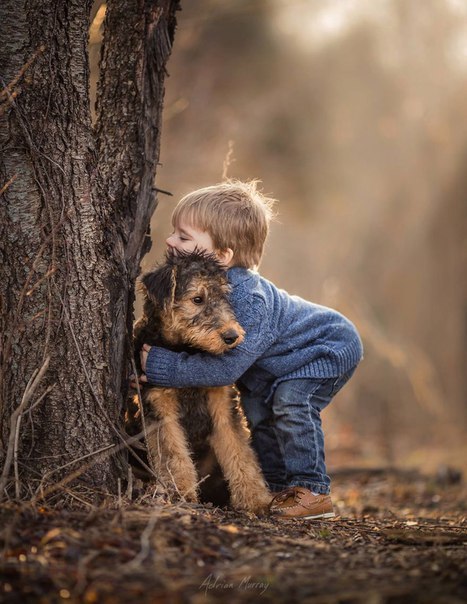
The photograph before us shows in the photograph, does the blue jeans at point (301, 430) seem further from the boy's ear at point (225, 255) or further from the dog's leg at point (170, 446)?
the boy's ear at point (225, 255)

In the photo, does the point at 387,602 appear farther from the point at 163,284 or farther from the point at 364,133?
the point at 364,133

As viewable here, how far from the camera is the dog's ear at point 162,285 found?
4.71m

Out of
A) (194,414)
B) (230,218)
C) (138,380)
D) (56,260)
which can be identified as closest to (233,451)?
(194,414)

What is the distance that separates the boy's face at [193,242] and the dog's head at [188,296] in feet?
0.44

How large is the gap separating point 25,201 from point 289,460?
2613 mm

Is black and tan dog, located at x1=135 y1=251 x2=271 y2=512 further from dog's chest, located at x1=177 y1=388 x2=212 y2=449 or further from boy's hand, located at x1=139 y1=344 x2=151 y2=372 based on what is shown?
boy's hand, located at x1=139 y1=344 x2=151 y2=372

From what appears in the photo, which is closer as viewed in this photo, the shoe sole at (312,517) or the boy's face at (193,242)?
the shoe sole at (312,517)

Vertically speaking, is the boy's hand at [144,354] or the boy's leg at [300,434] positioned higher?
the boy's hand at [144,354]

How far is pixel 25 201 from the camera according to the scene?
12.7 ft

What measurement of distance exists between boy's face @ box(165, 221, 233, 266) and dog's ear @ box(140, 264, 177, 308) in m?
0.31

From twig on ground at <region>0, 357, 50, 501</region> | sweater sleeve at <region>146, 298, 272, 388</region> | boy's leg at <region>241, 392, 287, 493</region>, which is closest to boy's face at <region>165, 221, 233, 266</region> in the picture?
sweater sleeve at <region>146, 298, 272, 388</region>

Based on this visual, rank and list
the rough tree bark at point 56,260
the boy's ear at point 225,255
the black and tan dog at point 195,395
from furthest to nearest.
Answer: the boy's ear at point 225,255 < the black and tan dog at point 195,395 < the rough tree bark at point 56,260

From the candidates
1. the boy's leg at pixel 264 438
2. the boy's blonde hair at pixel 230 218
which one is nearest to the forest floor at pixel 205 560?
the boy's leg at pixel 264 438

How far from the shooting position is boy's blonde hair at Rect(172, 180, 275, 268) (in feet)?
16.1
